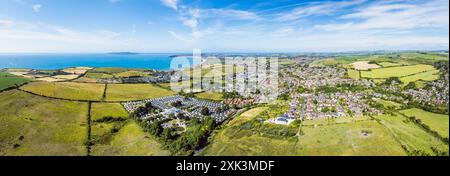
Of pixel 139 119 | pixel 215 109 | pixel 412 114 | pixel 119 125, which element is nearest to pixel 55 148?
pixel 119 125

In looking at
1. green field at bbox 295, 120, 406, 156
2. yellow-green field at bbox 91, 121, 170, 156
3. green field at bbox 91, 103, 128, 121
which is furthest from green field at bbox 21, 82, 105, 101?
green field at bbox 295, 120, 406, 156

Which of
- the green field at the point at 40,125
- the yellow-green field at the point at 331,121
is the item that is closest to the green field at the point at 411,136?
the yellow-green field at the point at 331,121

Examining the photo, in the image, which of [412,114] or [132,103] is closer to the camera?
[412,114]

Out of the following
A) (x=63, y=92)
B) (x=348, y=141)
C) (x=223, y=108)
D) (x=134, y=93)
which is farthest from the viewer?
(x=134, y=93)

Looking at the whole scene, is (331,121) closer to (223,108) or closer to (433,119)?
(433,119)

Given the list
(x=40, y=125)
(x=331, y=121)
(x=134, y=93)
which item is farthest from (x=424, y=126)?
(x=134, y=93)

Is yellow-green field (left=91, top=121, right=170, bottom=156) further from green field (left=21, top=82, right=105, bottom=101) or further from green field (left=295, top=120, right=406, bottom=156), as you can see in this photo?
green field (left=21, top=82, right=105, bottom=101)
